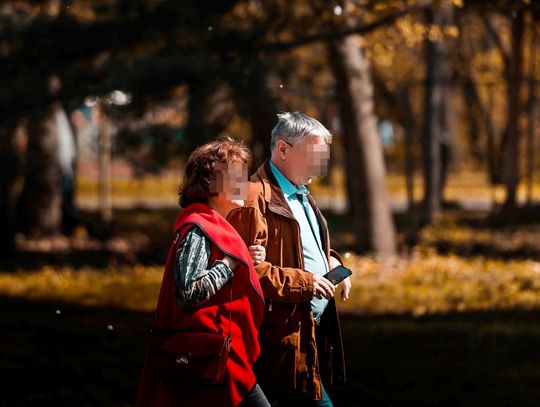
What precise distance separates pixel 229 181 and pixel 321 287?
1.87ft

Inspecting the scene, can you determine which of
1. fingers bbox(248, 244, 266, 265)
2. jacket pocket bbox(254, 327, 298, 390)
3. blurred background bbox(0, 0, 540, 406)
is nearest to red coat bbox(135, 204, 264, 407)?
fingers bbox(248, 244, 266, 265)

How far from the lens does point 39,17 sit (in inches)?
510

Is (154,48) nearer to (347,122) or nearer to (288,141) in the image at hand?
(347,122)

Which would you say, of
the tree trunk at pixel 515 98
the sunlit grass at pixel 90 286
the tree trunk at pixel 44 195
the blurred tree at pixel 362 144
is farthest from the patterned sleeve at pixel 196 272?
the tree trunk at pixel 515 98

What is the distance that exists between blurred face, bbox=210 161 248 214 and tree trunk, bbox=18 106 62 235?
55.6 feet

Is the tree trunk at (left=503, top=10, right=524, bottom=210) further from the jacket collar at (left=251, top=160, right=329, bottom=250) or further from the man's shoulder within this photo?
the man's shoulder

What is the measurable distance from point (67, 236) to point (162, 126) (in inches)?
202

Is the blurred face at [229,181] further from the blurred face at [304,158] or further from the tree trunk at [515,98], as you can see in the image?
the tree trunk at [515,98]

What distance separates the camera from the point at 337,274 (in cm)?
436

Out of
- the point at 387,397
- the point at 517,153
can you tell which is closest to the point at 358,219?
the point at 517,153

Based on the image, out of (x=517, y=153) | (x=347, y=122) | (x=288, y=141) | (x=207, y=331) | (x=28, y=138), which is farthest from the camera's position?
(x=517, y=153)

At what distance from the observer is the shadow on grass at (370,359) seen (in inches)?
312

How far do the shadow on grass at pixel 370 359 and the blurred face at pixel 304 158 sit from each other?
12.0ft

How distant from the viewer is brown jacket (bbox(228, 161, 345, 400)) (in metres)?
4.21
